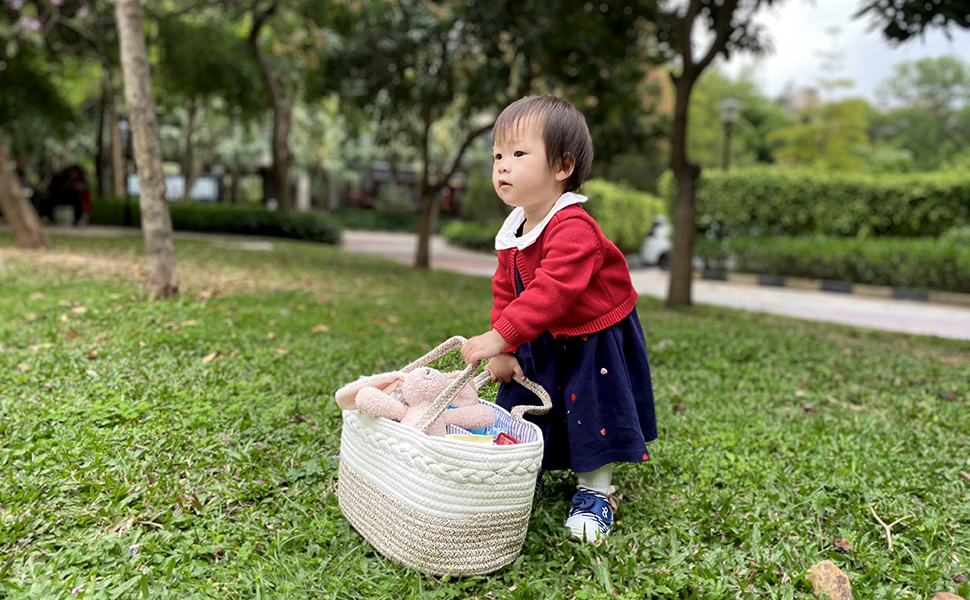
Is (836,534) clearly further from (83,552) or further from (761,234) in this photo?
(761,234)

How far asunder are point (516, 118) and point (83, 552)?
1.74m

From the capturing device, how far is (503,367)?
2152mm

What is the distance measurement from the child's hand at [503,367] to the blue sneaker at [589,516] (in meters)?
0.48

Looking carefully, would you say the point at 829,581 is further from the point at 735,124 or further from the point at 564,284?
the point at 735,124

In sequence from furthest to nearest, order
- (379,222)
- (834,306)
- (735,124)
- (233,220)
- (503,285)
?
(735,124) < (379,222) < (233,220) < (834,306) < (503,285)

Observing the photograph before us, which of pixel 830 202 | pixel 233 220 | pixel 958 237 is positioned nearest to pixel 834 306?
pixel 958 237

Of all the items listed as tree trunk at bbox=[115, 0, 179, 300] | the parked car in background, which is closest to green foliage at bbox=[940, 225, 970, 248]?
the parked car in background

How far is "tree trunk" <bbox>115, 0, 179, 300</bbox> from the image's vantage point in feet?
16.9

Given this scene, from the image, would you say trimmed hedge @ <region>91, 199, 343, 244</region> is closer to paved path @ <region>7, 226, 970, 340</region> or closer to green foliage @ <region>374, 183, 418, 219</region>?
paved path @ <region>7, 226, 970, 340</region>

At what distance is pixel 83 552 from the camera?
188cm

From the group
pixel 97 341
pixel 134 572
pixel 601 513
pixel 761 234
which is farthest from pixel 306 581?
pixel 761 234

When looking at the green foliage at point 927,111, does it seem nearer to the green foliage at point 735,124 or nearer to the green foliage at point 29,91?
the green foliage at point 735,124

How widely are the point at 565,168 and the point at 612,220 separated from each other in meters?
17.1

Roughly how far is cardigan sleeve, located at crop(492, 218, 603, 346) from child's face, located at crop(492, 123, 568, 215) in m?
0.11
